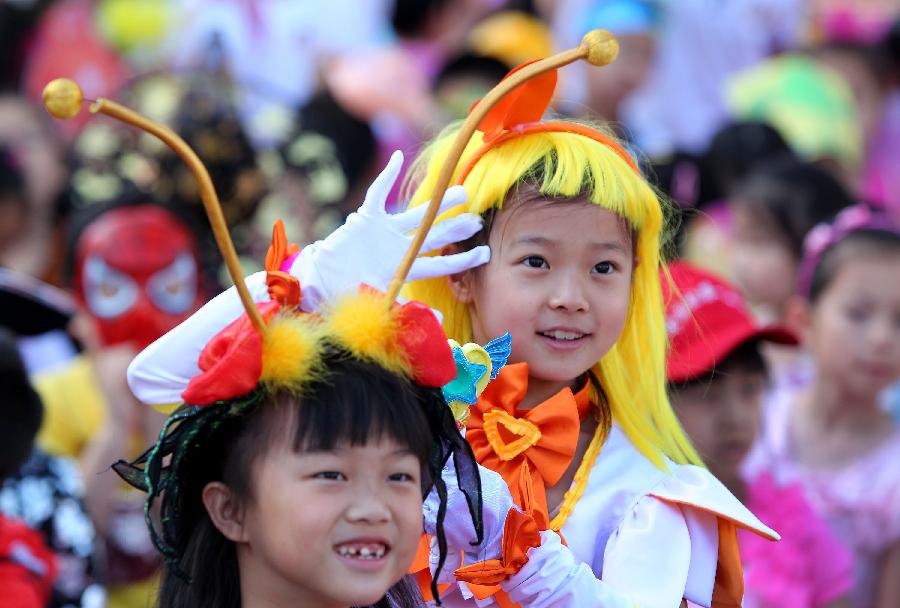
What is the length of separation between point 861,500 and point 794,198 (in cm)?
138

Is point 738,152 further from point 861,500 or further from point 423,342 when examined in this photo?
point 423,342

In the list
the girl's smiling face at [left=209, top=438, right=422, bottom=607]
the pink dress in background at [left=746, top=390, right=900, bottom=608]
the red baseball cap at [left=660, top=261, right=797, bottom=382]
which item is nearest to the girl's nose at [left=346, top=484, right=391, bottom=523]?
the girl's smiling face at [left=209, top=438, right=422, bottom=607]

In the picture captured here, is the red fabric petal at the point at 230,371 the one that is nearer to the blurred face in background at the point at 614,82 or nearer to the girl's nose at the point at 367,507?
the girl's nose at the point at 367,507

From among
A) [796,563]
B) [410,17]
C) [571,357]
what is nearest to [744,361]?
[796,563]

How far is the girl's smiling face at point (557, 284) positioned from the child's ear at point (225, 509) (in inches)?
29.9

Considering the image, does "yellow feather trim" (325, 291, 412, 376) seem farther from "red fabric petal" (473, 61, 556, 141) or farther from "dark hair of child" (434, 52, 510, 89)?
"dark hair of child" (434, 52, 510, 89)

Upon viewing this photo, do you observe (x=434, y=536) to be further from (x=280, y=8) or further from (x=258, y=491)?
(x=280, y=8)

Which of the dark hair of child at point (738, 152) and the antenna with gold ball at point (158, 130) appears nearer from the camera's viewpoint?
the antenna with gold ball at point (158, 130)

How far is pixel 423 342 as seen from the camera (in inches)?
97.1

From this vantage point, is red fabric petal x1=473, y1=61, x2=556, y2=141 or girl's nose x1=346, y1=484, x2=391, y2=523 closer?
girl's nose x1=346, y1=484, x2=391, y2=523

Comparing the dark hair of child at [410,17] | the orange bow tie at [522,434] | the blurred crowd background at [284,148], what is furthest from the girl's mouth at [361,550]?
the dark hair of child at [410,17]

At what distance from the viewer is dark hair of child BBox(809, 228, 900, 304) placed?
507 centimetres

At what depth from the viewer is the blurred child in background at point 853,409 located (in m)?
4.95

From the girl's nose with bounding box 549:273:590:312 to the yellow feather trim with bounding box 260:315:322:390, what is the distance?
70 cm
